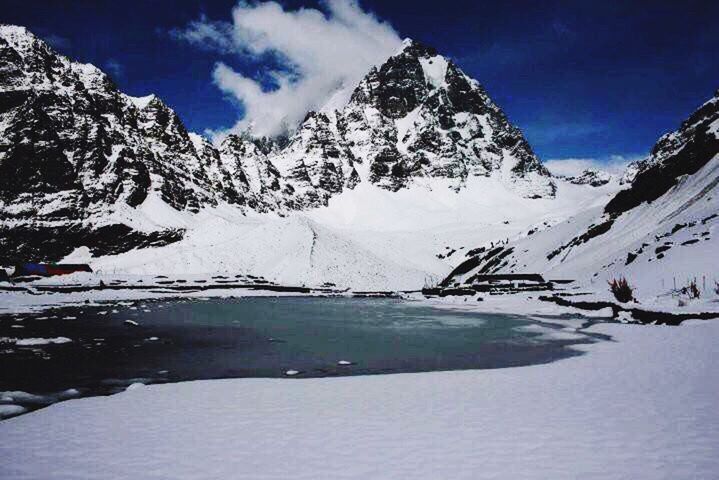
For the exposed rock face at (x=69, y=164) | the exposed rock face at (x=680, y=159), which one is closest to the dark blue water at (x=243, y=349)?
Result: the exposed rock face at (x=680, y=159)

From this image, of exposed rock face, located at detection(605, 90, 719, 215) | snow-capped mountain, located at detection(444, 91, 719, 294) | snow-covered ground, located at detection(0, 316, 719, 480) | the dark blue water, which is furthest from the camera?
exposed rock face, located at detection(605, 90, 719, 215)

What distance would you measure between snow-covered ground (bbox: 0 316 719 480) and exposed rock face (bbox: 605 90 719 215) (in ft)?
130

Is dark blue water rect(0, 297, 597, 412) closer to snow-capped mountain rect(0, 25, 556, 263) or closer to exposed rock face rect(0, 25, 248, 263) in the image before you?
exposed rock face rect(0, 25, 248, 263)

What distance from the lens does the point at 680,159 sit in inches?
1697

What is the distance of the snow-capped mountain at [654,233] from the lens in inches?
1039

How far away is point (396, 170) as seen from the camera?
19125 cm

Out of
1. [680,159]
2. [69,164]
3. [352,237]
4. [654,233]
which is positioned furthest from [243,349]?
[69,164]

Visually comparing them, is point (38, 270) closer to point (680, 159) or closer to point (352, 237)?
point (352, 237)

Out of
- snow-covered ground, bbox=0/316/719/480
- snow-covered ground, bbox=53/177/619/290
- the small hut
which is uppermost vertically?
snow-covered ground, bbox=53/177/619/290

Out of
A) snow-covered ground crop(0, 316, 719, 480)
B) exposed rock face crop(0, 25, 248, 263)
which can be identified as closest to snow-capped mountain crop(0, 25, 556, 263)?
exposed rock face crop(0, 25, 248, 263)

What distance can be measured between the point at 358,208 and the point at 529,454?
164755 mm

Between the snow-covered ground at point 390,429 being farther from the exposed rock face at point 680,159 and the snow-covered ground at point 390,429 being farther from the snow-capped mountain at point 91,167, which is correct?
the snow-capped mountain at point 91,167

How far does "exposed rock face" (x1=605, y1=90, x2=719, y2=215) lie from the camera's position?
40.7m

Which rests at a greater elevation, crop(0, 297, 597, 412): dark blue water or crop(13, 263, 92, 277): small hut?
crop(13, 263, 92, 277): small hut
